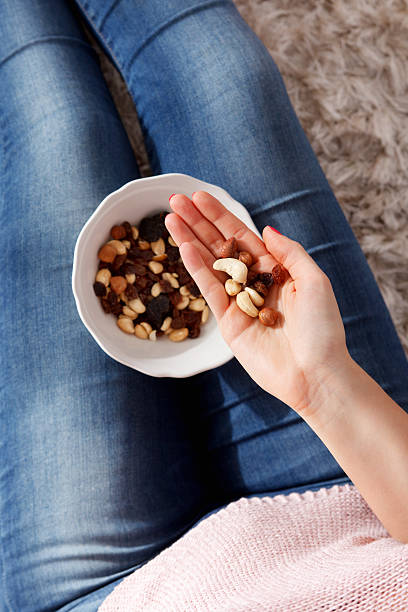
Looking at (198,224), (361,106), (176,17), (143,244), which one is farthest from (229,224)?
(361,106)

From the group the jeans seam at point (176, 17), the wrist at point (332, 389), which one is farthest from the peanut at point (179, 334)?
the jeans seam at point (176, 17)

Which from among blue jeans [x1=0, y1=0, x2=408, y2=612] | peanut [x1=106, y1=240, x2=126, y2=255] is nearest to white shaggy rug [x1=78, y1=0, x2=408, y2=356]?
blue jeans [x1=0, y1=0, x2=408, y2=612]

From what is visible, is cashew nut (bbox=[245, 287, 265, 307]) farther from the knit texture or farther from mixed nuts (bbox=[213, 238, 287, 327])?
the knit texture

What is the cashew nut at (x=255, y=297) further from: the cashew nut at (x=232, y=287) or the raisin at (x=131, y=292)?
the raisin at (x=131, y=292)

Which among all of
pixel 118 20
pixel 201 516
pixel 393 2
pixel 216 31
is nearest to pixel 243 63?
pixel 216 31

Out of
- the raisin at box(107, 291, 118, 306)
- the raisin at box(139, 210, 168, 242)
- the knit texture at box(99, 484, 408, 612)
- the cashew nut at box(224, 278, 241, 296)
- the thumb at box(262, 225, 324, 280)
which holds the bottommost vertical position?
the knit texture at box(99, 484, 408, 612)

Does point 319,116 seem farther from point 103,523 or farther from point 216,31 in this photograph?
point 103,523
